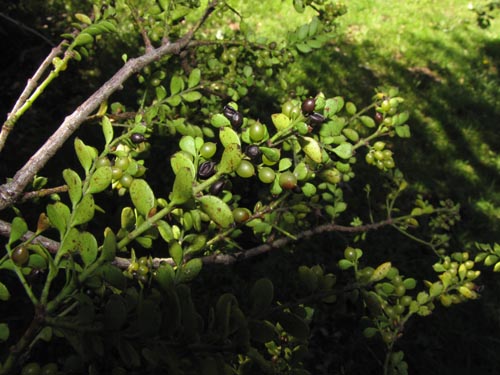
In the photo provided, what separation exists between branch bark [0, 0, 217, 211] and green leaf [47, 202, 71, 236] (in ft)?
0.98

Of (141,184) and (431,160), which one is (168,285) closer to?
(141,184)

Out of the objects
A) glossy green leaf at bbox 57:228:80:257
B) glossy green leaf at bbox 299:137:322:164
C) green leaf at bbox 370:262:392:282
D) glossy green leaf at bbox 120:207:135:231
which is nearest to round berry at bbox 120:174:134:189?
glossy green leaf at bbox 120:207:135:231

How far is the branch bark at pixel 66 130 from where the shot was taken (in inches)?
38.9

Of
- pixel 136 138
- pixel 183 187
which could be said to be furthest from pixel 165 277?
pixel 136 138

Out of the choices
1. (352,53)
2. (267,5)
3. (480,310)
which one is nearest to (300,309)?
(480,310)

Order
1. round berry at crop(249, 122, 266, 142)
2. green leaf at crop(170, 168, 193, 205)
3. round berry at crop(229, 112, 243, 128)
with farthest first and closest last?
round berry at crop(229, 112, 243, 128), round berry at crop(249, 122, 266, 142), green leaf at crop(170, 168, 193, 205)

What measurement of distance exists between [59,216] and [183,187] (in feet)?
0.72

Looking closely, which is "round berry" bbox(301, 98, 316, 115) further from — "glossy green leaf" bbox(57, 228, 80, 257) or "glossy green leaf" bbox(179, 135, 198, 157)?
"glossy green leaf" bbox(57, 228, 80, 257)

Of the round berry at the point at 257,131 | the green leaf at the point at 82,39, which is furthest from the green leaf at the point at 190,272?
the green leaf at the point at 82,39

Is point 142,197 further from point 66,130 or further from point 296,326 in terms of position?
point 66,130

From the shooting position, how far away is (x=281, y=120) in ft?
2.80

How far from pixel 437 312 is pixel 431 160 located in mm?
1624

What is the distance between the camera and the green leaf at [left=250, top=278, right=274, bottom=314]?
714mm

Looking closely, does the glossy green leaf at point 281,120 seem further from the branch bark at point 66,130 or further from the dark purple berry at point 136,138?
the branch bark at point 66,130
